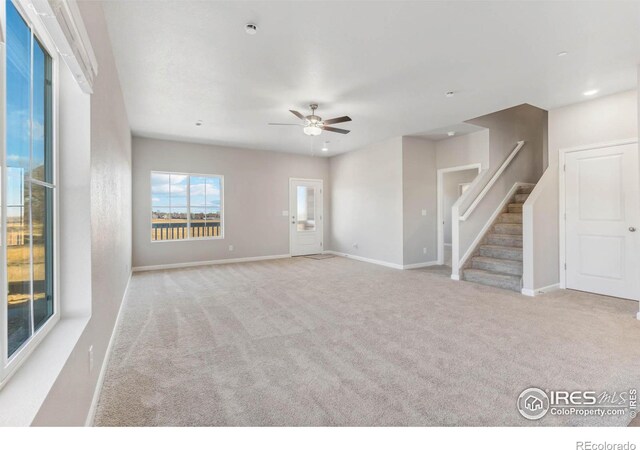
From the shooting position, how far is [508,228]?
17.6ft

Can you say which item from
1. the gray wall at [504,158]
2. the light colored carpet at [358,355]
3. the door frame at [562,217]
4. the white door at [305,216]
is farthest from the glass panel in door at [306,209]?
the door frame at [562,217]

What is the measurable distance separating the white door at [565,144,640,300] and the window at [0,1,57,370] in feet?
18.4

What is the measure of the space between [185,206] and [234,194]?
3.58 feet

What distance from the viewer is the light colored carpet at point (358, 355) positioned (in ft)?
5.84

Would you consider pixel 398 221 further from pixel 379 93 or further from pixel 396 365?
pixel 396 365

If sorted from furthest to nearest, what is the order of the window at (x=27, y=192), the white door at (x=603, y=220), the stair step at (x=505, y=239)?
the stair step at (x=505, y=239) < the white door at (x=603, y=220) < the window at (x=27, y=192)

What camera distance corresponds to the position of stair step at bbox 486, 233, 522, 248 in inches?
203

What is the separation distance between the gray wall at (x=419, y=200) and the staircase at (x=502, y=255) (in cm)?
131

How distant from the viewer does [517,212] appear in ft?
18.7

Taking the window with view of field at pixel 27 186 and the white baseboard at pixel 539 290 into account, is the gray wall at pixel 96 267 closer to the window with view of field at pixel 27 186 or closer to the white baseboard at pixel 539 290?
the window with view of field at pixel 27 186

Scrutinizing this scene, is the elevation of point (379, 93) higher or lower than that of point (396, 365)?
higher

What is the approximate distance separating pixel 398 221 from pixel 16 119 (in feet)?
19.5

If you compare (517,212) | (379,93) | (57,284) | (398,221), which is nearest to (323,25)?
(379,93)

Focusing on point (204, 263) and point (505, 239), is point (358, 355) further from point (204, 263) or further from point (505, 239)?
point (204, 263)
